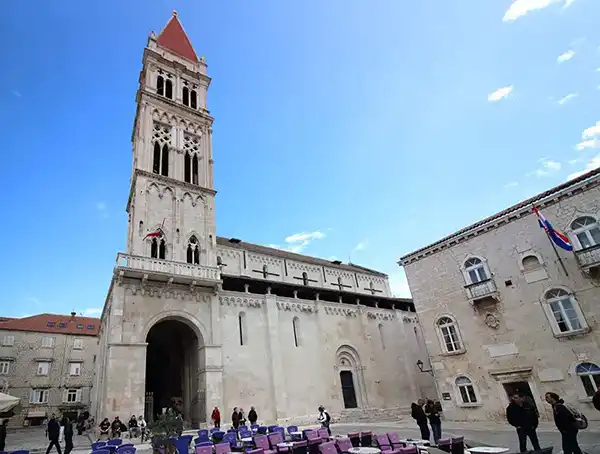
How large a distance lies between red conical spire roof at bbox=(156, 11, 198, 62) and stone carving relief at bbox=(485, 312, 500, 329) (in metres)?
31.5

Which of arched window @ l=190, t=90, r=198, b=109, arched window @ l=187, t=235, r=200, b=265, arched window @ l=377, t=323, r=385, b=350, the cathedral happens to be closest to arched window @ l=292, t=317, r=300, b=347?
the cathedral

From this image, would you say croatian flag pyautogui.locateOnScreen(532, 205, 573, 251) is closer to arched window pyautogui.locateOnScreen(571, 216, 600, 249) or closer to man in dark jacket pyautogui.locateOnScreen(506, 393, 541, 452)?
arched window pyautogui.locateOnScreen(571, 216, 600, 249)

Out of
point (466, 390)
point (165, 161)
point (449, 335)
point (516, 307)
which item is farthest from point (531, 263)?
point (165, 161)

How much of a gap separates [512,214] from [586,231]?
2996mm

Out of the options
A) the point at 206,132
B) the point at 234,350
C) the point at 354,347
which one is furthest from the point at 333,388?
the point at 206,132

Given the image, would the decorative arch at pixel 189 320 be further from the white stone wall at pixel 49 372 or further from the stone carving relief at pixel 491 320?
the white stone wall at pixel 49 372

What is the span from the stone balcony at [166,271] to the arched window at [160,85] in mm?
15210

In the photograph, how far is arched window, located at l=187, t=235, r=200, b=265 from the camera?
23.0 metres

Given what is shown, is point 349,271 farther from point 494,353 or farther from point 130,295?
point 130,295

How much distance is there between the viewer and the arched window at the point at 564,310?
14938mm

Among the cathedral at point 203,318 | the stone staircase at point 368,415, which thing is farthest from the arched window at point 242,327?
the stone staircase at point 368,415

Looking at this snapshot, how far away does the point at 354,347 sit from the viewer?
26344 mm

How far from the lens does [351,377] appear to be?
25500 millimetres

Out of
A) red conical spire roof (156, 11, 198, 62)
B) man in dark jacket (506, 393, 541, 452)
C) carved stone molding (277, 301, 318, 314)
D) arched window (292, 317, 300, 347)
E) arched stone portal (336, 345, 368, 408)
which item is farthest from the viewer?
red conical spire roof (156, 11, 198, 62)
